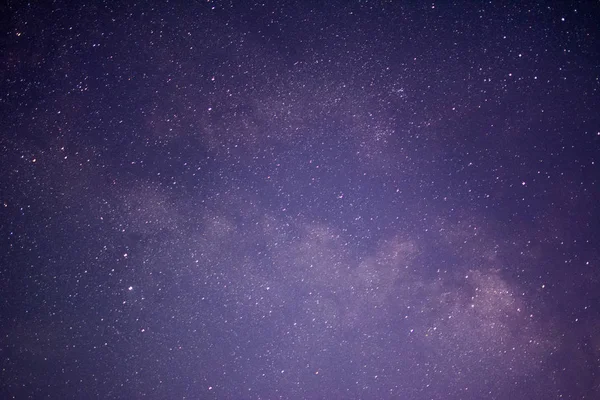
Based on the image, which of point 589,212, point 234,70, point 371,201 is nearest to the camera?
point 234,70

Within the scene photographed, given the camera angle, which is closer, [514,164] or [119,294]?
[119,294]

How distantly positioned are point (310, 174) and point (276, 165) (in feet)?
0.49

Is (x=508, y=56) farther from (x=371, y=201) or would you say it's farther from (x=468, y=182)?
(x=371, y=201)

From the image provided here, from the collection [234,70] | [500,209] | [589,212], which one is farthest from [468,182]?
[234,70]

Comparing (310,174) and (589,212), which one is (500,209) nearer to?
(589,212)

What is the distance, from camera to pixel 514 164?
142cm

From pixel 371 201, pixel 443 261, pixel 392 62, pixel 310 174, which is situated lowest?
pixel 443 261

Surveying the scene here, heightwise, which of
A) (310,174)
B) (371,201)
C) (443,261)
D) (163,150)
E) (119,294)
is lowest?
(443,261)

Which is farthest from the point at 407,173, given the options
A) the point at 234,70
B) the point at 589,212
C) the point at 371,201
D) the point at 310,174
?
the point at 589,212

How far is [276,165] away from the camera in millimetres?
1297

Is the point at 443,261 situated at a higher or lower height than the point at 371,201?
lower

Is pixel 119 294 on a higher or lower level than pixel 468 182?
lower

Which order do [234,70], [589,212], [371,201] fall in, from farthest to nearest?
[589,212], [371,201], [234,70]

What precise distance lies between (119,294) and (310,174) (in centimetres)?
94
